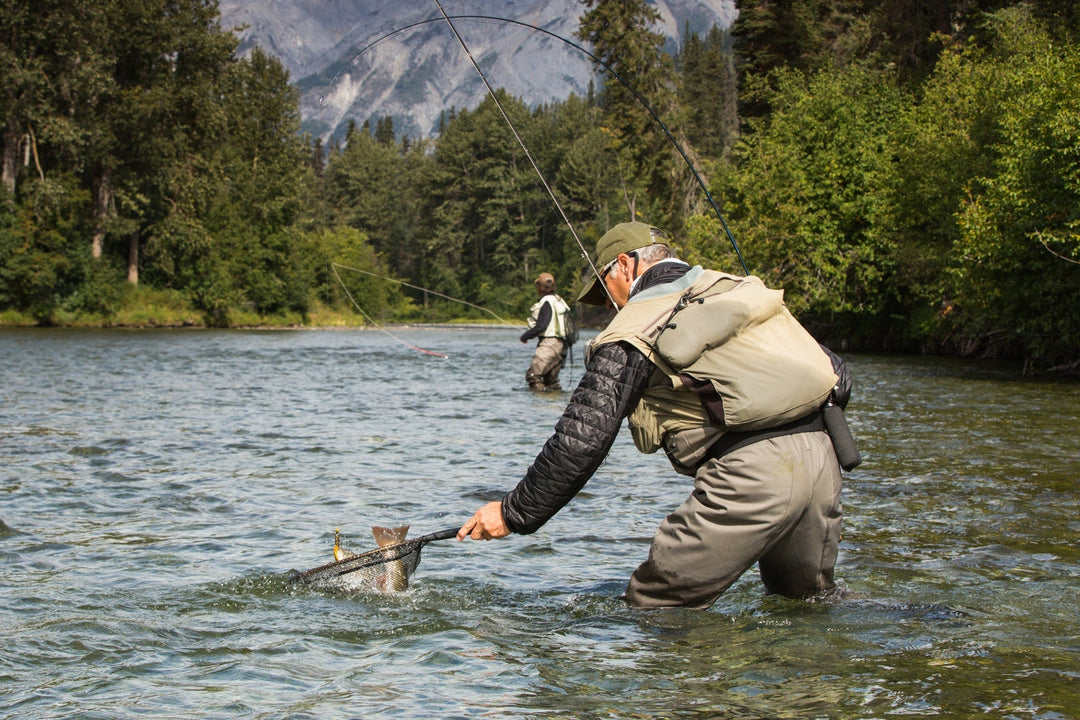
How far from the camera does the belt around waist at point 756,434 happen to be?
4.71 m

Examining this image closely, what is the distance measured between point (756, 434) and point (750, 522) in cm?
37

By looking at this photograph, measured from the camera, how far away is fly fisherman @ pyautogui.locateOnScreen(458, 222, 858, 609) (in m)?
4.56

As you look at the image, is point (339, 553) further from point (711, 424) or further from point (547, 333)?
point (547, 333)

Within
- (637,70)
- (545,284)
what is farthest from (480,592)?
(637,70)

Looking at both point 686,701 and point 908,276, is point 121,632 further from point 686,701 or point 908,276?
point 908,276

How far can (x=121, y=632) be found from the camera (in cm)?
549

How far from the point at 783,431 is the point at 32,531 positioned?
575cm

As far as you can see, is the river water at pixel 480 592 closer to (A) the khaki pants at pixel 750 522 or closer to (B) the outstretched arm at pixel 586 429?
(A) the khaki pants at pixel 750 522

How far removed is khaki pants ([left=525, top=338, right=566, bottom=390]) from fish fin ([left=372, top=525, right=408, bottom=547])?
12.9m

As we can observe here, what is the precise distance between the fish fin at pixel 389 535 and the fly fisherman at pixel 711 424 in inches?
39.0

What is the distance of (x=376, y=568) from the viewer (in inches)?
239

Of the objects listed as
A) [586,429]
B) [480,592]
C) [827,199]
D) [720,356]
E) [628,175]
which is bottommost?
[480,592]

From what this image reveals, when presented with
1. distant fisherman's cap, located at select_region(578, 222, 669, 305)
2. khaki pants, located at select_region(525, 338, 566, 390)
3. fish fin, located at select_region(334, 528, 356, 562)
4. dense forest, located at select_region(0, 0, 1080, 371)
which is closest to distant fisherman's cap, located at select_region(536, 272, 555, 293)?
khaki pants, located at select_region(525, 338, 566, 390)

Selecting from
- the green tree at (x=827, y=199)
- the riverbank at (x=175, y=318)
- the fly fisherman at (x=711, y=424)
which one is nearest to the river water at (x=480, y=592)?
the fly fisherman at (x=711, y=424)
